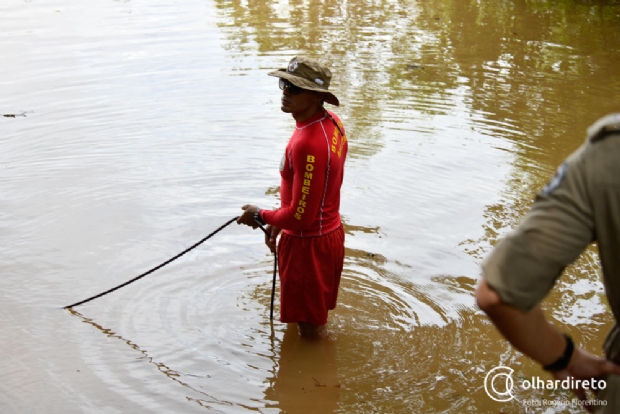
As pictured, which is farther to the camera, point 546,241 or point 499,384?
point 499,384

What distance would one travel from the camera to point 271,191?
7082 millimetres

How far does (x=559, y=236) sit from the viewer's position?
157 cm

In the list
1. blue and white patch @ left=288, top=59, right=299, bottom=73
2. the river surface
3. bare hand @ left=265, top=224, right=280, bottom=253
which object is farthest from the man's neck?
the river surface

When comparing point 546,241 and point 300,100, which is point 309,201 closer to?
point 300,100

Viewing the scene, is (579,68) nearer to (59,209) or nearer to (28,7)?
(59,209)

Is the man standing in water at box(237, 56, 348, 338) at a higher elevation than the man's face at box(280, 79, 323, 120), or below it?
below

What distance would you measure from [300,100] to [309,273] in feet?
3.33

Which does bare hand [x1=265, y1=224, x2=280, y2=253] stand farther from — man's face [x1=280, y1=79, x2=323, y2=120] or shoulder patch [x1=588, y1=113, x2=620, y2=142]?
shoulder patch [x1=588, y1=113, x2=620, y2=142]

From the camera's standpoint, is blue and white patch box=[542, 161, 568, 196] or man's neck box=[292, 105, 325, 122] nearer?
blue and white patch box=[542, 161, 568, 196]

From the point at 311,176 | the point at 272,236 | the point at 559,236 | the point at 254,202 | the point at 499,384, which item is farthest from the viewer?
the point at 254,202

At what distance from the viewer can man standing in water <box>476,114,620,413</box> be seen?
5.16 ft

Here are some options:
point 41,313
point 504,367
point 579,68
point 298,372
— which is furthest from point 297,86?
point 579,68

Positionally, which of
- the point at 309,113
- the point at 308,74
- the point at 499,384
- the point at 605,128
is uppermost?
the point at 605,128

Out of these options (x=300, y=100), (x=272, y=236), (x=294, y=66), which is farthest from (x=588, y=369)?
(x=272, y=236)
